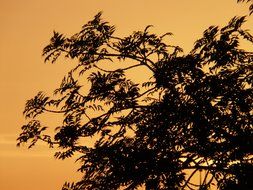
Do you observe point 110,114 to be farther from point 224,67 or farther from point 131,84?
point 224,67

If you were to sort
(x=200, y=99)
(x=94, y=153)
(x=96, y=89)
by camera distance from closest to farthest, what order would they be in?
(x=200, y=99) < (x=94, y=153) < (x=96, y=89)

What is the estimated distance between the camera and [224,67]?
10.5m

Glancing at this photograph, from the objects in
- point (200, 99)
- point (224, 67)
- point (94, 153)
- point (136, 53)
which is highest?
point (136, 53)

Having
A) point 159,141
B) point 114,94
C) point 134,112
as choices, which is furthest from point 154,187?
point 114,94

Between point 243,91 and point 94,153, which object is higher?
point 243,91

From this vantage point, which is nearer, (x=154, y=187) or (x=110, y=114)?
(x=154, y=187)

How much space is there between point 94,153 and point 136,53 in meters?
2.78

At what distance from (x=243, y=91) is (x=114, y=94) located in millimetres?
3274

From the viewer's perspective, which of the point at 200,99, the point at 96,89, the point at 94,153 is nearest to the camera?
the point at 200,99

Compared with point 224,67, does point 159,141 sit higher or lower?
A: lower

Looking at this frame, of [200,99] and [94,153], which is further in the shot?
[94,153]

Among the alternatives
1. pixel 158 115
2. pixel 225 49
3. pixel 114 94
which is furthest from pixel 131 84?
pixel 225 49

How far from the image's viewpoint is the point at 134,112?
37.1ft

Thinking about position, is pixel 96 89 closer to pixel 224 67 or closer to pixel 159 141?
pixel 159 141
